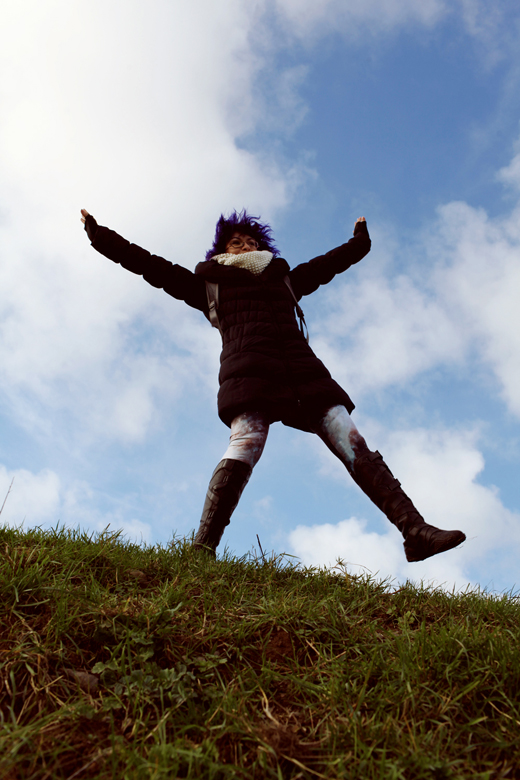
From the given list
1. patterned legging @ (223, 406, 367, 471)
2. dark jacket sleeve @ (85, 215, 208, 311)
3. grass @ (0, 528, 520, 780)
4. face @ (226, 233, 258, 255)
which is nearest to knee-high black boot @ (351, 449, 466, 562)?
patterned legging @ (223, 406, 367, 471)

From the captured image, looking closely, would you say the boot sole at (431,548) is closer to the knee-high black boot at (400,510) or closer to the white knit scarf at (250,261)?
the knee-high black boot at (400,510)

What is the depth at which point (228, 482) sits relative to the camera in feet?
13.2

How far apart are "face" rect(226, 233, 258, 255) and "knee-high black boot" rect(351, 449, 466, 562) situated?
259cm

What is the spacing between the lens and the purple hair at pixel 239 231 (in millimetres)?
5637

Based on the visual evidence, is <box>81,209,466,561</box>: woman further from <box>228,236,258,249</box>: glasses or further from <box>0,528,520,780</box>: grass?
<box>0,528,520,780</box>: grass

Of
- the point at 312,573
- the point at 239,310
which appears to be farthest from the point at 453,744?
the point at 239,310

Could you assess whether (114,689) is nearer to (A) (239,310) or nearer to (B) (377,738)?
(B) (377,738)

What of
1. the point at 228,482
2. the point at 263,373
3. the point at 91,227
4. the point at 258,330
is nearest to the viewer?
the point at 228,482

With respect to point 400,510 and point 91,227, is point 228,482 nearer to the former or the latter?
point 400,510

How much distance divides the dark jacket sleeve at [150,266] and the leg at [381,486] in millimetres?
1798

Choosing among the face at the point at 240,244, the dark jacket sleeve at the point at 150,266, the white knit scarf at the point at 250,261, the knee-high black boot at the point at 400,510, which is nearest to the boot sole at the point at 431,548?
the knee-high black boot at the point at 400,510

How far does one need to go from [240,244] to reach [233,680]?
4347mm

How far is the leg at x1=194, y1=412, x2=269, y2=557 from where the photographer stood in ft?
13.2

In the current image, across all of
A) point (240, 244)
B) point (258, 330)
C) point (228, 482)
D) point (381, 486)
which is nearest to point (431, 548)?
point (381, 486)
